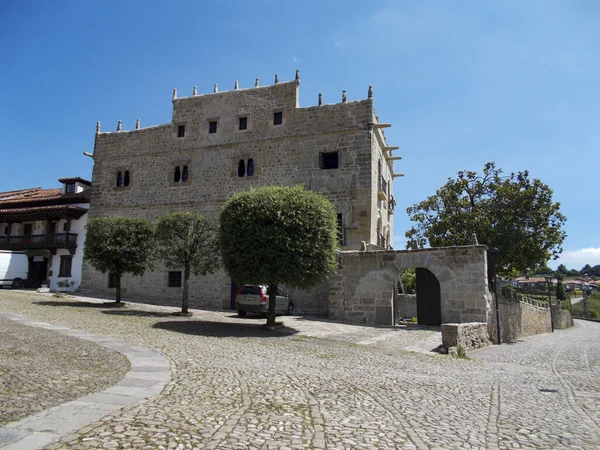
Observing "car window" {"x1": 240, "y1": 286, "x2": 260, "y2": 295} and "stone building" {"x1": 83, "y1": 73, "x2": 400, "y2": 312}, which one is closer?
"car window" {"x1": 240, "y1": 286, "x2": 260, "y2": 295}

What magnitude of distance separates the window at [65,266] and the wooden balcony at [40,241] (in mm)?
917

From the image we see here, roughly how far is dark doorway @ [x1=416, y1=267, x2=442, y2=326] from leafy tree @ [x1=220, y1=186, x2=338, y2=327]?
547 cm

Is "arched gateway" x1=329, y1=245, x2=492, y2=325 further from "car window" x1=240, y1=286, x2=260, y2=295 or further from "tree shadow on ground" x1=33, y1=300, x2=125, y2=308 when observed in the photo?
"tree shadow on ground" x1=33, y1=300, x2=125, y2=308

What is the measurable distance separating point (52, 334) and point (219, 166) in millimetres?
16515

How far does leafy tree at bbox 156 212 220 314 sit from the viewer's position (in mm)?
18673

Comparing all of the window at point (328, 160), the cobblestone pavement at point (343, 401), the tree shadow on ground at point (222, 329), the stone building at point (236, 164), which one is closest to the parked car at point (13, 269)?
the stone building at point (236, 164)

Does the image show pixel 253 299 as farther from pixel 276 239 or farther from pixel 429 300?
pixel 429 300

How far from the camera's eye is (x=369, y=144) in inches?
899

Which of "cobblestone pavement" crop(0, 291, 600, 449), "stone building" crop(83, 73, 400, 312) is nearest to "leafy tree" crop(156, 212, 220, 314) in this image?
"stone building" crop(83, 73, 400, 312)

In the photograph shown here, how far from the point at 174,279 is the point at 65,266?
8214 millimetres

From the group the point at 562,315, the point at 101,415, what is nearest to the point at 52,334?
the point at 101,415

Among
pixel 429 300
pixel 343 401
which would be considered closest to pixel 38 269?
pixel 429 300

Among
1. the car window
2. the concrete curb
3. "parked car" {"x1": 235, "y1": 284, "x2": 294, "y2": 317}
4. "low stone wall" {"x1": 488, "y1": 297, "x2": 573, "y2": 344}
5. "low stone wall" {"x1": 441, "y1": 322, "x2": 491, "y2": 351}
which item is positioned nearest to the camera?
the concrete curb

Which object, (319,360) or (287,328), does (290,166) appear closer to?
(287,328)
